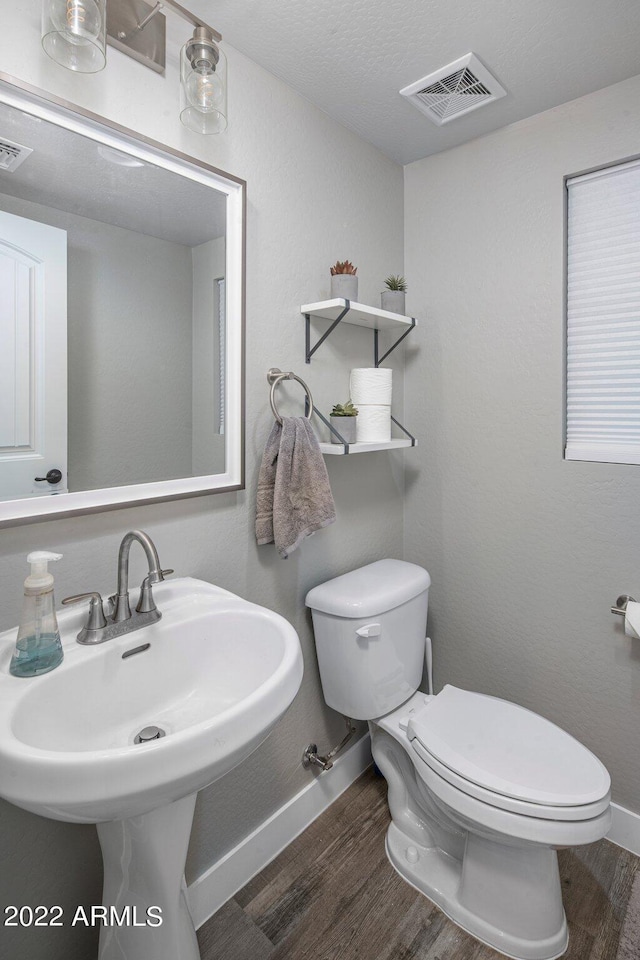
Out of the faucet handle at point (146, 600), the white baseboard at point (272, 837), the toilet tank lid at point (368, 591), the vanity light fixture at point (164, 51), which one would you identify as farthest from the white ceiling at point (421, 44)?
the white baseboard at point (272, 837)

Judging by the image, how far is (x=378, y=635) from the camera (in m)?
1.51

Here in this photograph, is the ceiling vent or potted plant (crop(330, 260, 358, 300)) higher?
the ceiling vent

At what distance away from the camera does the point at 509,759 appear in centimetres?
129

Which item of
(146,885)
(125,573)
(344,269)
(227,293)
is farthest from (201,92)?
(146,885)

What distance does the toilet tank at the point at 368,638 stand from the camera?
151 cm

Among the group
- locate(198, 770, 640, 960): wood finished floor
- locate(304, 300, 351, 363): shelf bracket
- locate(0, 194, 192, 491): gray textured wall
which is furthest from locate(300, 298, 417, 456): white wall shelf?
locate(198, 770, 640, 960): wood finished floor

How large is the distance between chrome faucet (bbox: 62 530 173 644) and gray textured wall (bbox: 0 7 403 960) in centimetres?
9

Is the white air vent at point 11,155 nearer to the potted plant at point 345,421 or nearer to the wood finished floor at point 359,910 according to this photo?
the potted plant at point 345,421

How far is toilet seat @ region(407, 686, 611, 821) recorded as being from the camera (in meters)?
1.17

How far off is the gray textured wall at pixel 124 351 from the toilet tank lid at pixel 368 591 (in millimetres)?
603

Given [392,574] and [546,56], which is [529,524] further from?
[546,56]

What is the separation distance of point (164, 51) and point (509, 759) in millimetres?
1921

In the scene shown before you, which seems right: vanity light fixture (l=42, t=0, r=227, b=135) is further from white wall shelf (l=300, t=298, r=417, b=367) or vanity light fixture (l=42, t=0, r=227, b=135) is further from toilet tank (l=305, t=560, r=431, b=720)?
toilet tank (l=305, t=560, r=431, b=720)

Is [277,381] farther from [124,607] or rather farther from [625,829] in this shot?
[625,829]
